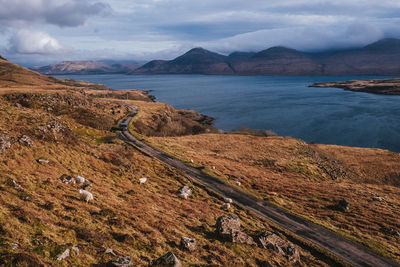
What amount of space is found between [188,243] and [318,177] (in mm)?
38509

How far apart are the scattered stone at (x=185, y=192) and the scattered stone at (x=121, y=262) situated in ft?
46.1

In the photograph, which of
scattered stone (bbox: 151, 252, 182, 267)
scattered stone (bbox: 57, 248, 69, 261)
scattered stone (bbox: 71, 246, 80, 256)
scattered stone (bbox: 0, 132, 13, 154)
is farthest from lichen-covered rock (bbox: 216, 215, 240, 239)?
scattered stone (bbox: 0, 132, 13, 154)

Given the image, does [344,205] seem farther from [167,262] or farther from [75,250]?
[75,250]

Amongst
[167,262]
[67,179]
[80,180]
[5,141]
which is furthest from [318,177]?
[5,141]

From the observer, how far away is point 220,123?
108 meters

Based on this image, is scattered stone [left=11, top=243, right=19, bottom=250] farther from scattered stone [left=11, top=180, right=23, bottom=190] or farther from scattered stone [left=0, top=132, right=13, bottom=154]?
scattered stone [left=0, top=132, right=13, bottom=154]

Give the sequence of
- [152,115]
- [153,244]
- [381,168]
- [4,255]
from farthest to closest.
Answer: [152,115]
[381,168]
[153,244]
[4,255]

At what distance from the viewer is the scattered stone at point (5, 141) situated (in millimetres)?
19913

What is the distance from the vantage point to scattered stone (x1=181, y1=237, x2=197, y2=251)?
15311mm

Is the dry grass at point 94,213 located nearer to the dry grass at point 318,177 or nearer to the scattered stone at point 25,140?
the scattered stone at point 25,140

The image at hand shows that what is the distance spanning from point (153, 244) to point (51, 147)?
56.2 feet

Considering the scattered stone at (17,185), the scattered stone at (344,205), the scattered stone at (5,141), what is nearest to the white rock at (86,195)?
the scattered stone at (17,185)

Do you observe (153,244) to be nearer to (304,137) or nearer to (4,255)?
(4,255)

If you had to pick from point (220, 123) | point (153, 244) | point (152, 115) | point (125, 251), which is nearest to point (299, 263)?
point (153, 244)
